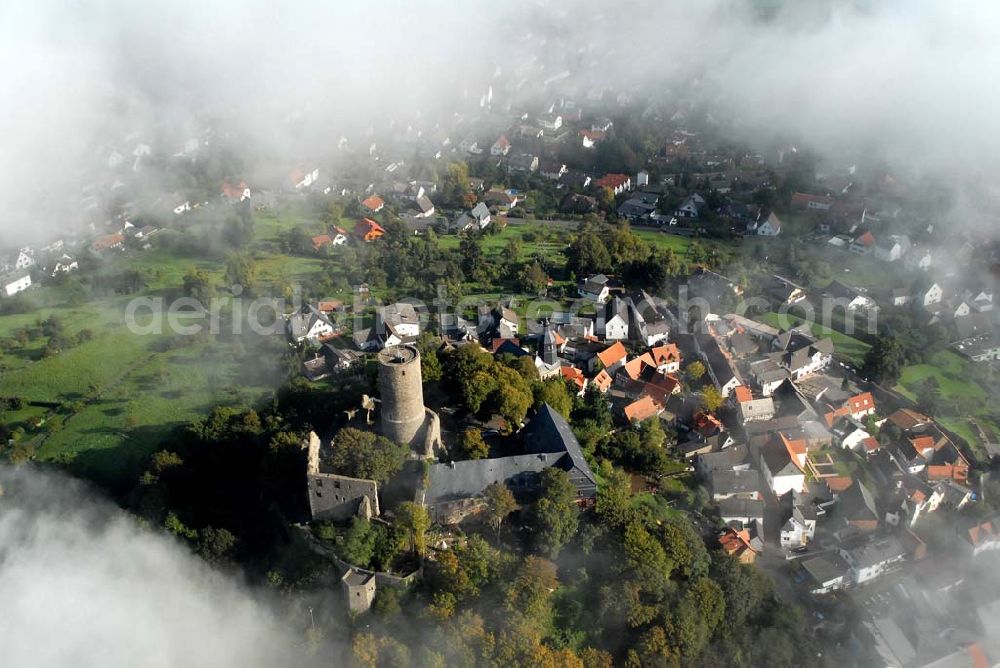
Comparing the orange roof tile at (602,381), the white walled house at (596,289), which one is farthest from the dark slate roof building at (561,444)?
the white walled house at (596,289)

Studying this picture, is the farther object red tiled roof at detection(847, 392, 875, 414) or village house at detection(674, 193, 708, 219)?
village house at detection(674, 193, 708, 219)

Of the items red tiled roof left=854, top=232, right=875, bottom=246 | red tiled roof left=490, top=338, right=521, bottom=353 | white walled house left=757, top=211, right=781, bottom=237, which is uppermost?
red tiled roof left=490, top=338, right=521, bottom=353

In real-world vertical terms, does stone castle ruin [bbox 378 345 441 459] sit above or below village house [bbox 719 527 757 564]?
above

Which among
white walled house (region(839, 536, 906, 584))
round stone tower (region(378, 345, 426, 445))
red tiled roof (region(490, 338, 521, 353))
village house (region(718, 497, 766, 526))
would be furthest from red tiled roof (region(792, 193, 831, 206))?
round stone tower (region(378, 345, 426, 445))

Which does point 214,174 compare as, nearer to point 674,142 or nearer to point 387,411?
point 674,142

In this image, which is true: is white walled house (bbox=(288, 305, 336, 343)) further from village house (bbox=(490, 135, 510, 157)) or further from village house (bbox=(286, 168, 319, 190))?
village house (bbox=(490, 135, 510, 157))

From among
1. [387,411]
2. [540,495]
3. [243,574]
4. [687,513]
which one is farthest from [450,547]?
[687,513]

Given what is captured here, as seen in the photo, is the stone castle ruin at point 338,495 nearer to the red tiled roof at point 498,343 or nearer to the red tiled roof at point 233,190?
the red tiled roof at point 498,343
